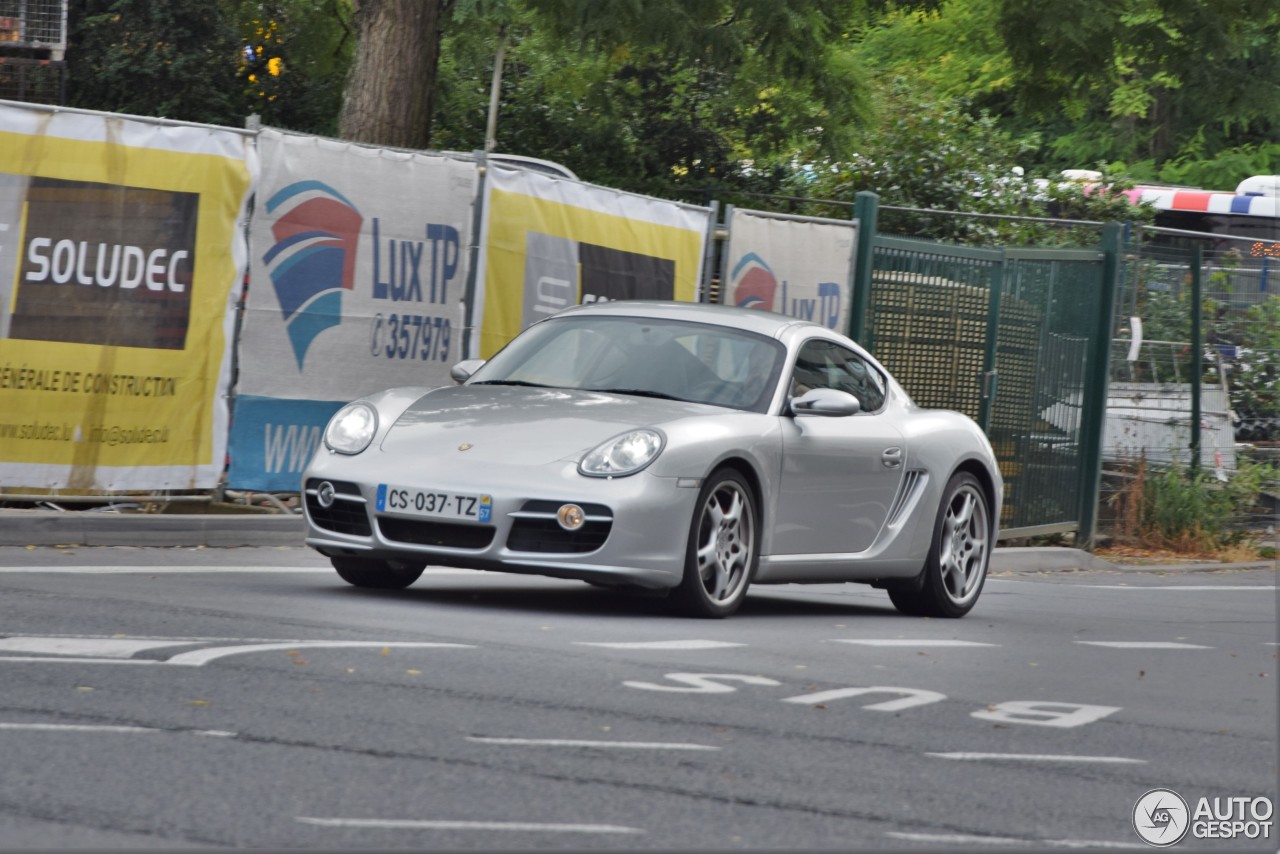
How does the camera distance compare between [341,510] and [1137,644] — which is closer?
[341,510]

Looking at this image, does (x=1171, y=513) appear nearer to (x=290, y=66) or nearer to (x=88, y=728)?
(x=290, y=66)

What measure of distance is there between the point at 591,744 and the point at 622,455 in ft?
10.3

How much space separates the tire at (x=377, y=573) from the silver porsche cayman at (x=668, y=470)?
0.01 metres

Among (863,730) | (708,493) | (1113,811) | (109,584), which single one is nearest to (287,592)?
(109,584)

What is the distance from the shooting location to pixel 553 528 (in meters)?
8.46

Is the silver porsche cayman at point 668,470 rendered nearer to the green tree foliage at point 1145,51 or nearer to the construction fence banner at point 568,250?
the construction fence banner at point 568,250

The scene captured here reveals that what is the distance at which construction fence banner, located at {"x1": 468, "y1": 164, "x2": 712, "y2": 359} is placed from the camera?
1302 centimetres

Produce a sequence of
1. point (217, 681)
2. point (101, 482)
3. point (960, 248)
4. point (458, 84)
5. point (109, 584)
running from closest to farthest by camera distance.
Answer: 1. point (217, 681)
2. point (109, 584)
3. point (101, 482)
4. point (960, 248)
5. point (458, 84)

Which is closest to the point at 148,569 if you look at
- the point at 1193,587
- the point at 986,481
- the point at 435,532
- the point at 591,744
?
the point at 435,532

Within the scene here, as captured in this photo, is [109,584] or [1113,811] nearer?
[1113,811]

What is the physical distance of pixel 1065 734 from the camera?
6488mm

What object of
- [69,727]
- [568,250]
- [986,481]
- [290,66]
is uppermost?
[290,66]

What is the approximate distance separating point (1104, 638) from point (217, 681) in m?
5.17

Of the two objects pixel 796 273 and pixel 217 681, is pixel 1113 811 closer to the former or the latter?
pixel 217 681
